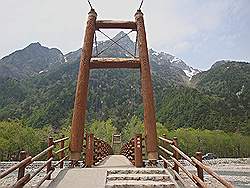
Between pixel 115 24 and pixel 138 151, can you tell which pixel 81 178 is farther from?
pixel 115 24

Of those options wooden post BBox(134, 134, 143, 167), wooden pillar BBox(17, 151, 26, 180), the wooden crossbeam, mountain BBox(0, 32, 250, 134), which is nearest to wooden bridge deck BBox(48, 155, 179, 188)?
wooden pillar BBox(17, 151, 26, 180)

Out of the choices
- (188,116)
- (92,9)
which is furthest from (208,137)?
(92,9)

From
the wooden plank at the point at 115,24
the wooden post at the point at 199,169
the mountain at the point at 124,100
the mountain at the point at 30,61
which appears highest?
the mountain at the point at 30,61

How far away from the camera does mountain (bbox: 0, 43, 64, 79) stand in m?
132

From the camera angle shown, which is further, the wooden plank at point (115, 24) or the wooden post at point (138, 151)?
the wooden plank at point (115, 24)

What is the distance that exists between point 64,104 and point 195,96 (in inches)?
1099

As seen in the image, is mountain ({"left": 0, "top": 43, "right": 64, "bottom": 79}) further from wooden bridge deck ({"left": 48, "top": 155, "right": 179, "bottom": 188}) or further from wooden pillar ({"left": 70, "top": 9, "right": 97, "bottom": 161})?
wooden bridge deck ({"left": 48, "top": 155, "right": 179, "bottom": 188})

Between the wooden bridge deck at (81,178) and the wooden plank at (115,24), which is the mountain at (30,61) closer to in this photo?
the wooden plank at (115,24)

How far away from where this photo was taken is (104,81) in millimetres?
90250

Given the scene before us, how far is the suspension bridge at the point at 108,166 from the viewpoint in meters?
5.34

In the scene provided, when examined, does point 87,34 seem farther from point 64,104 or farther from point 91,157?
point 64,104

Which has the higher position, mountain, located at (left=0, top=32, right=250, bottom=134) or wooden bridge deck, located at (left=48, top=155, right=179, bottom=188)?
mountain, located at (left=0, top=32, right=250, bottom=134)

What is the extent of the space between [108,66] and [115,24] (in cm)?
146

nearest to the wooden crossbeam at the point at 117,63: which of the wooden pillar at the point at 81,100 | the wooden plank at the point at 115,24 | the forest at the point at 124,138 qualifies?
the wooden pillar at the point at 81,100
